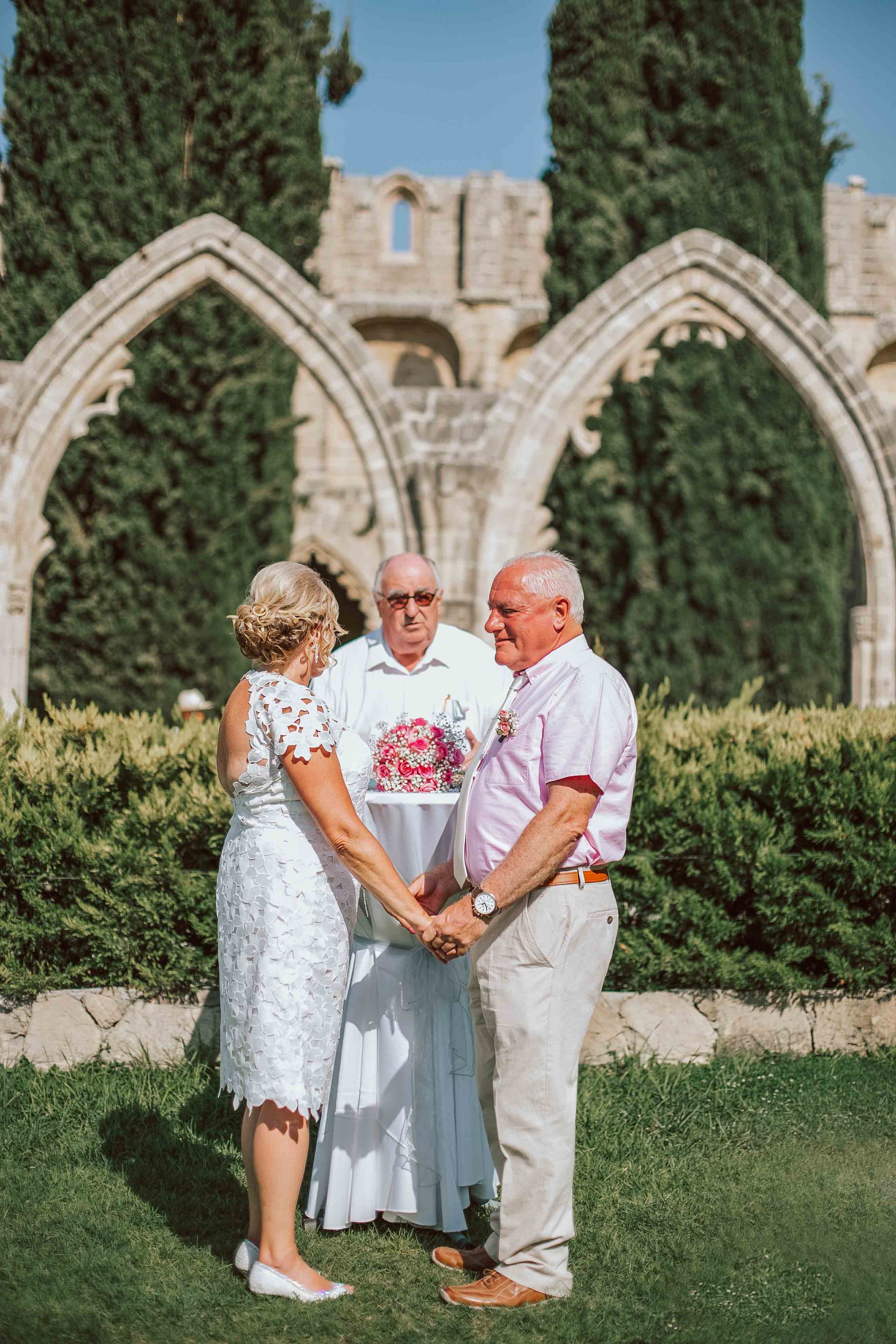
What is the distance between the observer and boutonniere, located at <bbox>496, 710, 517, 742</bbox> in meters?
2.96

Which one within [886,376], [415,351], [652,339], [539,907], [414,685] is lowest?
[539,907]

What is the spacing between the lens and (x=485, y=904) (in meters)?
2.84

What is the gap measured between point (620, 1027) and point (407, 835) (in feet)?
5.22

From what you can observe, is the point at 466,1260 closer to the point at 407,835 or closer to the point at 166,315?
the point at 407,835

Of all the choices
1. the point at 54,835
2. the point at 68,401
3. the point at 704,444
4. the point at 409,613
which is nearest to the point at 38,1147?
the point at 54,835

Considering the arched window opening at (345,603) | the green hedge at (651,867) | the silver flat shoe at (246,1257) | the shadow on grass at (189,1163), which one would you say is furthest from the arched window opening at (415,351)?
the silver flat shoe at (246,1257)

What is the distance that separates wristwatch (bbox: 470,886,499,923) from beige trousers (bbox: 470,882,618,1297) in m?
0.11

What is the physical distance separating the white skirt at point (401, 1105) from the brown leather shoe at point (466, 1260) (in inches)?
5.4

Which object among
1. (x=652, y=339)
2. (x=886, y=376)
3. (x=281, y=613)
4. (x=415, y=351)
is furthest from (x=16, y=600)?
(x=886, y=376)

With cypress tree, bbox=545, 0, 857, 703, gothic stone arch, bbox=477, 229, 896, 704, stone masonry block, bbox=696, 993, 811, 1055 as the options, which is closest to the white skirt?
stone masonry block, bbox=696, 993, 811, 1055

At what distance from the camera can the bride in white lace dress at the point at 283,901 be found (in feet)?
9.48

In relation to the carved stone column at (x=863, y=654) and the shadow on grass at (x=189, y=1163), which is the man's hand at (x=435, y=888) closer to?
the shadow on grass at (x=189, y=1163)

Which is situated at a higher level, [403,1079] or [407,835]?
[407,835]

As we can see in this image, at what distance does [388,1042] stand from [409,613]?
1.28 meters
